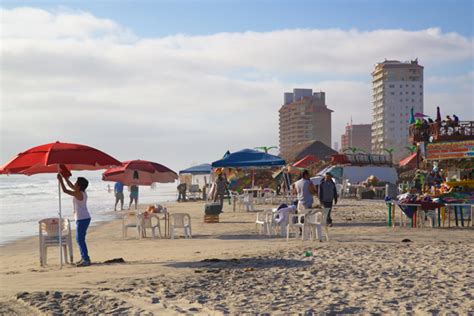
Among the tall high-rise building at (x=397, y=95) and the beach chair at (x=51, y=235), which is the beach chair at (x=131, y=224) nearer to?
the beach chair at (x=51, y=235)

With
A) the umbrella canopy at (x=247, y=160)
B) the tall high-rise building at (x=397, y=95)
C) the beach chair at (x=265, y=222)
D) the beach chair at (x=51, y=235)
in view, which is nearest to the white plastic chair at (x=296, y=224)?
the beach chair at (x=265, y=222)

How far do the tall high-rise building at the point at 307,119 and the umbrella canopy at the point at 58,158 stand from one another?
158537 millimetres

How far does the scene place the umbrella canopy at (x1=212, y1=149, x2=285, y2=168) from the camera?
1866cm

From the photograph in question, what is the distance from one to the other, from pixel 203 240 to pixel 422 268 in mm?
5867

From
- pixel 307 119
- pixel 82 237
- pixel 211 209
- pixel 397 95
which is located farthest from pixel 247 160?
pixel 307 119

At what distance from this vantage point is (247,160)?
18891mm

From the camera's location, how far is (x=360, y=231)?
1518 cm

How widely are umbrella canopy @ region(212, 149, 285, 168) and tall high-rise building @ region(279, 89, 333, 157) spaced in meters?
149

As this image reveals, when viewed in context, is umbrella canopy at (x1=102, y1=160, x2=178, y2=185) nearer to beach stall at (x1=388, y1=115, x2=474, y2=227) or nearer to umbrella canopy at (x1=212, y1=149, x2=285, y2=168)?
umbrella canopy at (x1=212, y1=149, x2=285, y2=168)

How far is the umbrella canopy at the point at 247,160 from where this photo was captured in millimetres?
18656

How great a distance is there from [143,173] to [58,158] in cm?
701

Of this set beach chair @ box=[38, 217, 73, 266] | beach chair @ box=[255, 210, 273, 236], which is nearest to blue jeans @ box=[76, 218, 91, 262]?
beach chair @ box=[38, 217, 73, 266]

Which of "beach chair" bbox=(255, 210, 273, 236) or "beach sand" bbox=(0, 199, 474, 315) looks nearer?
"beach sand" bbox=(0, 199, 474, 315)

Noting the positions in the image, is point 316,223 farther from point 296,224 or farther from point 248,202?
point 248,202
